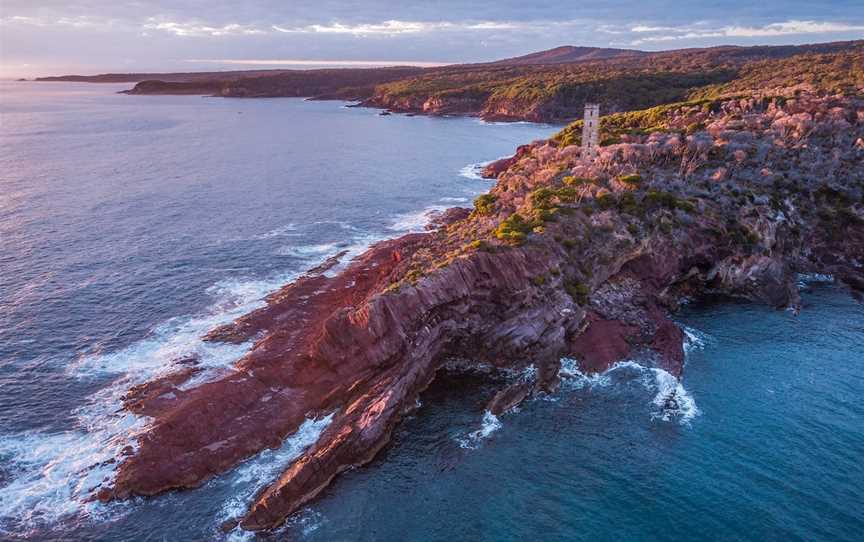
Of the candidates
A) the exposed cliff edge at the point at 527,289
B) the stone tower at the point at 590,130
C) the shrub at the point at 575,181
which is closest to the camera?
the exposed cliff edge at the point at 527,289

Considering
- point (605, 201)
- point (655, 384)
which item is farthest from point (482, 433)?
point (605, 201)

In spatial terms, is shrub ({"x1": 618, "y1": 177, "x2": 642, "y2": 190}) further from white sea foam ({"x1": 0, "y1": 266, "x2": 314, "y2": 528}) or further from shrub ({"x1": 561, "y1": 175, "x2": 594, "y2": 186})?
white sea foam ({"x1": 0, "y1": 266, "x2": 314, "y2": 528})

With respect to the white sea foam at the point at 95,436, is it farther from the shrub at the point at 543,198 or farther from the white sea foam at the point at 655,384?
the shrub at the point at 543,198

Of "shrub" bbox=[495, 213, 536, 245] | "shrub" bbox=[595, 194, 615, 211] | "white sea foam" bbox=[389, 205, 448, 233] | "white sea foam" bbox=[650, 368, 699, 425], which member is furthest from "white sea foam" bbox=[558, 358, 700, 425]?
"white sea foam" bbox=[389, 205, 448, 233]

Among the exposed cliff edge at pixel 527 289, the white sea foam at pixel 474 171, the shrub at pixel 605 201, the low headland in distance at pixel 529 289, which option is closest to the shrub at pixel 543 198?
the exposed cliff edge at pixel 527 289

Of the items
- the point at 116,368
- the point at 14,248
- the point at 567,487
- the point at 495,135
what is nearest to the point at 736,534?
the point at 567,487

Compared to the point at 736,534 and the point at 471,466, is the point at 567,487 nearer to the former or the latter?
the point at 471,466
